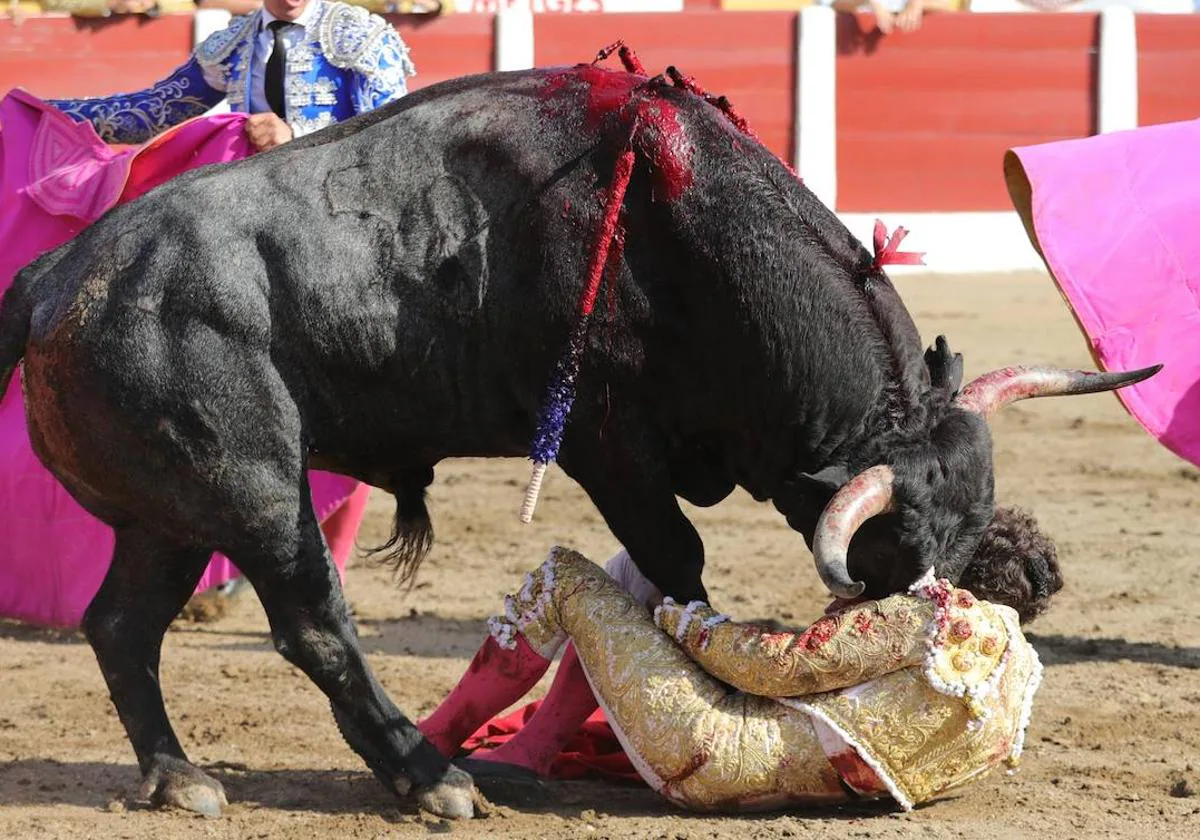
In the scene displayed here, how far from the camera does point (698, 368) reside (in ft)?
10.0

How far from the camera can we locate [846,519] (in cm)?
282

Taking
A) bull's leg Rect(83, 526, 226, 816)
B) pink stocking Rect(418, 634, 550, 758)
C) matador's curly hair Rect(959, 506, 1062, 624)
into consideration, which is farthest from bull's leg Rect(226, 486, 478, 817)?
matador's curly hair Rect(959, 506, 1062, 624)

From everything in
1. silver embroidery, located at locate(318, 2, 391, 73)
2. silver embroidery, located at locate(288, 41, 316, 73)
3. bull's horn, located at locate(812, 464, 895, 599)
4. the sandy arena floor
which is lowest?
the sandy arena floor

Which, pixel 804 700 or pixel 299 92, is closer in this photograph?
pixel 804 700

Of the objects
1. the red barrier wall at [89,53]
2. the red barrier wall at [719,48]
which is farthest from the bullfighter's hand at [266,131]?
the red barrier wall at [719,48]

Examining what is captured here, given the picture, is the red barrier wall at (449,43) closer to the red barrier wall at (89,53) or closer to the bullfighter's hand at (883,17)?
the red barrier wall at (89,53)

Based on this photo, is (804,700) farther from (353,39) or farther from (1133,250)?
(353,39)

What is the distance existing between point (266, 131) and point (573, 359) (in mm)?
1302

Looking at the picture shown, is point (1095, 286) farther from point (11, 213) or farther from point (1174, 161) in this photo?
point (11, 213)

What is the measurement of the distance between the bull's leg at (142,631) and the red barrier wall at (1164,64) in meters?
9.42

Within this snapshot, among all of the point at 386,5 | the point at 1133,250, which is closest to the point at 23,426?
the point at 1133,250

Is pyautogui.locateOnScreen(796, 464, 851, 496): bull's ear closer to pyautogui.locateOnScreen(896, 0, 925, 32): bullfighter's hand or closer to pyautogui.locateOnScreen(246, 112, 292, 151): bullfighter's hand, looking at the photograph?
pyautogui.locateOnScreen(246, 112, 292, 151): bullfighter's hand

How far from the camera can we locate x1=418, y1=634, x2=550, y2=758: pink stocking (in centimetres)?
313

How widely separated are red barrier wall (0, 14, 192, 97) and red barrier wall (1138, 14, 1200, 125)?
562 cm
